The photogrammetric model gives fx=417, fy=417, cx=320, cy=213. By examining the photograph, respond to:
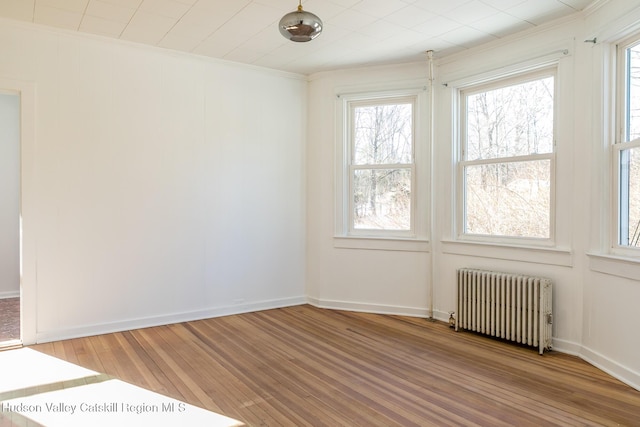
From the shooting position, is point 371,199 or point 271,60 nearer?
point 271,60

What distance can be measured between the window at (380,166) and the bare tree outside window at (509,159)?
58 cm

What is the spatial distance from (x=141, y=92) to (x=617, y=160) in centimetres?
Answer: 437

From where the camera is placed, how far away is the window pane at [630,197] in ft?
10.3

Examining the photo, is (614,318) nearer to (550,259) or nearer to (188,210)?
(550,259)

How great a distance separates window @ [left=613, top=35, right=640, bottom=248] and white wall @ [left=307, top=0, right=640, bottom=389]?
0.11 m

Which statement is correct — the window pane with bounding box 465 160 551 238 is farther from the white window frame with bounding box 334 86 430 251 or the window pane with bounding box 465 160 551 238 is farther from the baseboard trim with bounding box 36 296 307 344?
the baseboard trim with bounding box 36 296 307 344

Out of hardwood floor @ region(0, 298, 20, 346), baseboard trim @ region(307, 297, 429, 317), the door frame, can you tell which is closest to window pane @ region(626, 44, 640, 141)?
baseboard trim @ region(307, 297, 429, 317)

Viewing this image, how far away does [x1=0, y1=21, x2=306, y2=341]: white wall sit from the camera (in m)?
3.88

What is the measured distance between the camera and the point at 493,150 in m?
4.32

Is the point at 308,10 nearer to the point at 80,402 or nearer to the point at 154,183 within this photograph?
the point at 154,183

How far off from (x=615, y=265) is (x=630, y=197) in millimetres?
541

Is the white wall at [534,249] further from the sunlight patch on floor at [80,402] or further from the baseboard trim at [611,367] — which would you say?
the sunlight patch on floor at [80,402]

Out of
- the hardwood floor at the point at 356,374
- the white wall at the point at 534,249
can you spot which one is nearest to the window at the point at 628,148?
the white wall at the point at 534,249

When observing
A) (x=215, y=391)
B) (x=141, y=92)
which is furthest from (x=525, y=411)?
(x=141, y=92)
